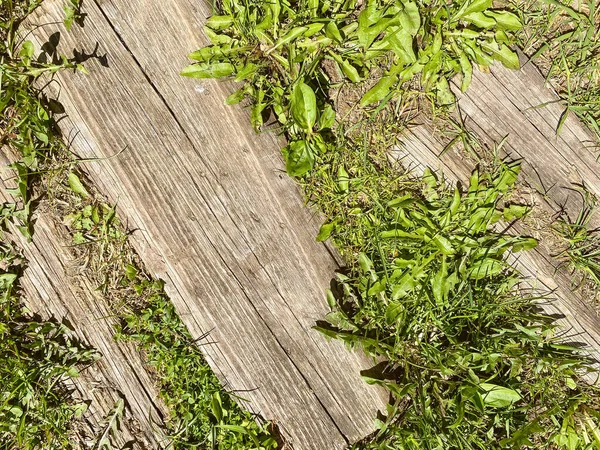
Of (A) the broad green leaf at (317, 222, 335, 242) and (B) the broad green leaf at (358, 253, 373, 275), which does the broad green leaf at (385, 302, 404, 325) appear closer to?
(B) the broad green leaf at (358, 253, 373, 275)

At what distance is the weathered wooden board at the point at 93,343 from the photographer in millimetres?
2990

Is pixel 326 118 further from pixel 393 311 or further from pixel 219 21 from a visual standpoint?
pixel 393 311

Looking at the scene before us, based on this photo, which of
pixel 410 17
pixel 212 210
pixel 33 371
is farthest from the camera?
pixel 33 371

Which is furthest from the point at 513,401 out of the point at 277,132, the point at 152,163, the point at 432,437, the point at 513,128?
the point at 152,163

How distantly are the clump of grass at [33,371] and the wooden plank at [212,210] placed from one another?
72 centimetres

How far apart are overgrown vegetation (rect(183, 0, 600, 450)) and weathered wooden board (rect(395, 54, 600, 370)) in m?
0.10

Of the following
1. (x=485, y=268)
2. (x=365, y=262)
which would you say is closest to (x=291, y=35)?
(x=365, y=262)

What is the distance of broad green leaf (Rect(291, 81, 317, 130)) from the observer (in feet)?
9.09

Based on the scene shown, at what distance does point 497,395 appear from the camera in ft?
9.53

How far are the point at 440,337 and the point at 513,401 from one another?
1.71 feet

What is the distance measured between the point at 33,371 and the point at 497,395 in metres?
2.65

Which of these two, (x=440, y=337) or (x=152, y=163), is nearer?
(x=152, y=163)

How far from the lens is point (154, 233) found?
284cm

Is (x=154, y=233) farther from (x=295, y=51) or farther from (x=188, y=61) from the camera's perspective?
(x=295, y=51)
